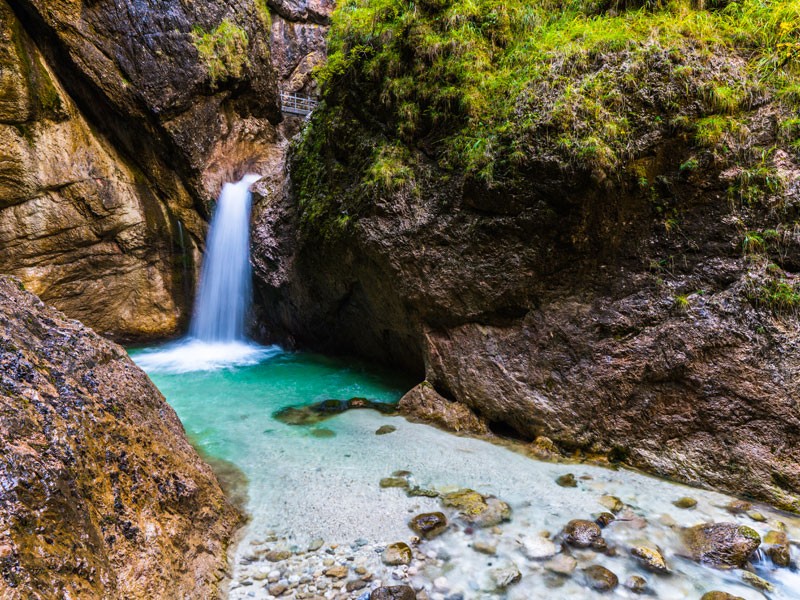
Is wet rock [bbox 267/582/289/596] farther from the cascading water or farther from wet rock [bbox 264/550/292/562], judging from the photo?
the cascading water

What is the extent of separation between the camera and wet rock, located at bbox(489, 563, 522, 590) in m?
2.70

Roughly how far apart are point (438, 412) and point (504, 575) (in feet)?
8.86

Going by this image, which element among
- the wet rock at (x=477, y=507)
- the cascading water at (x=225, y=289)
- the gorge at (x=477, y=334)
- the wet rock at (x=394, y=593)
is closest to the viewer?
the wet rock at (x=394, y=593)

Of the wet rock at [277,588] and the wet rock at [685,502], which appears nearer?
the wet rock at [277,588]

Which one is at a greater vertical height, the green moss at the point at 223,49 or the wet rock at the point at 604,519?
the green moss at the point at 223,49

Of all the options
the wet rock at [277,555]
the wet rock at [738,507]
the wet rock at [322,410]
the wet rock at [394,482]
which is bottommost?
the wet rock at [322,410]

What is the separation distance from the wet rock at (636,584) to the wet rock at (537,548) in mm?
466

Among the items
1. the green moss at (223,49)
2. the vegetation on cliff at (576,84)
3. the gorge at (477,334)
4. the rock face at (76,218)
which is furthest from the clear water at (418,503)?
the green moss at (223,49)

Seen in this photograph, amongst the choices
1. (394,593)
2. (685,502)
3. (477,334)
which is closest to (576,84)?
(477,334)

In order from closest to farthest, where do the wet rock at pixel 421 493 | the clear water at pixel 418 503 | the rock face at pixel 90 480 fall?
1. the rock face at pixel 90 480
2. the clear water at pixel 418 503
3. the wet rock at pixel 421 493

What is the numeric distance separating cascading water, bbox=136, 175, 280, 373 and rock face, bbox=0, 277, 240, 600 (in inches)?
269

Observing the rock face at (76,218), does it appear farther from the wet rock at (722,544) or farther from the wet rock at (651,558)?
Result: the wet rock at (722,544)

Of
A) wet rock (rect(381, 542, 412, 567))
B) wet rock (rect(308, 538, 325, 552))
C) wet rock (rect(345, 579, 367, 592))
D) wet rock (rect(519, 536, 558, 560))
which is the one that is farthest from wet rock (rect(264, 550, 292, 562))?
wet rock (rect(519, 536, 558, 560))

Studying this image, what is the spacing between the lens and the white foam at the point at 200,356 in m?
8.45
